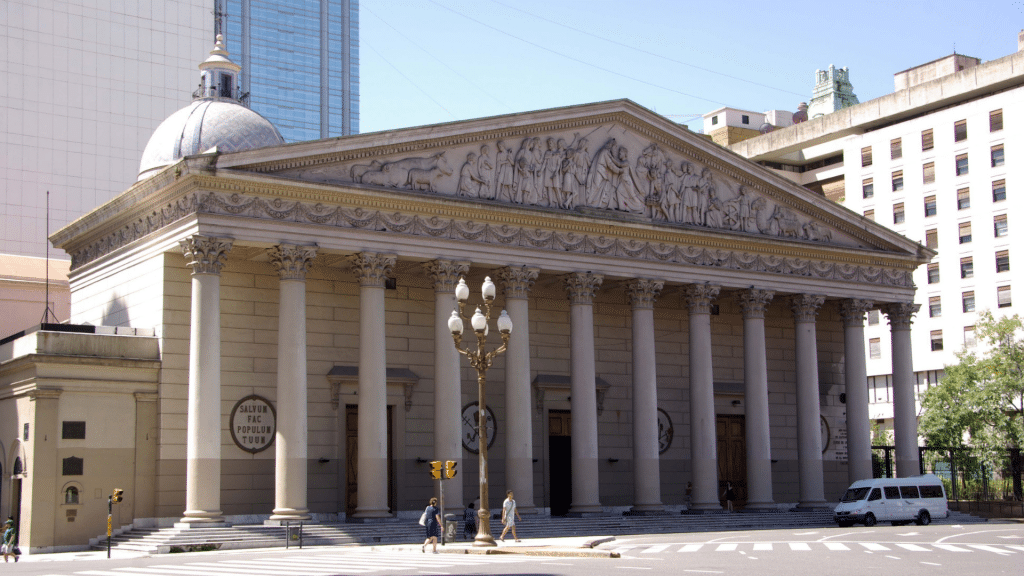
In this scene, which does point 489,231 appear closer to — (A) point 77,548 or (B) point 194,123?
(B) point 194,123

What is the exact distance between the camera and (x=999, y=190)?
7756 centimetres

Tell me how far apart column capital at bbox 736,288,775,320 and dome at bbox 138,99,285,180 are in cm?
1886

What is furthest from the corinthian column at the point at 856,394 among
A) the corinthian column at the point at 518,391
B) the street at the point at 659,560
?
the corinthian column at the point at 518,391

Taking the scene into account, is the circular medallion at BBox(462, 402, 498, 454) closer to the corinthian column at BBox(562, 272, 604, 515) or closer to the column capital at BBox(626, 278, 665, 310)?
the corinthian column at BBox(562, 272, 604, 515)

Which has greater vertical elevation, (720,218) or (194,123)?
(194,123)

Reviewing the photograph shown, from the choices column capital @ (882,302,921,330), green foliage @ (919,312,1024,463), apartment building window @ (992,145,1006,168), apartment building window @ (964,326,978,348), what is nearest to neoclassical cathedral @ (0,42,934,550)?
column capital @ (882,302,921,330)

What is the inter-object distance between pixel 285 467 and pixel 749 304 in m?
20.1

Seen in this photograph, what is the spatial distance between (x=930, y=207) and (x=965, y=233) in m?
3.36

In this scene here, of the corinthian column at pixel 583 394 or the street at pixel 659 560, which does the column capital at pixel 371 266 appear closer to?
the corinthian column at pixel 583 394

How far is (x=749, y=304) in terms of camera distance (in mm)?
47750

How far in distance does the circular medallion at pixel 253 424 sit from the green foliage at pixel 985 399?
39.8 m

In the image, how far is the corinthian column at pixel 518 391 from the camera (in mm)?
41594

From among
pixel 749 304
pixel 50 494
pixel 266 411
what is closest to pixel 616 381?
pixel 749 304

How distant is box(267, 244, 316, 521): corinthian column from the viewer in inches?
1454
